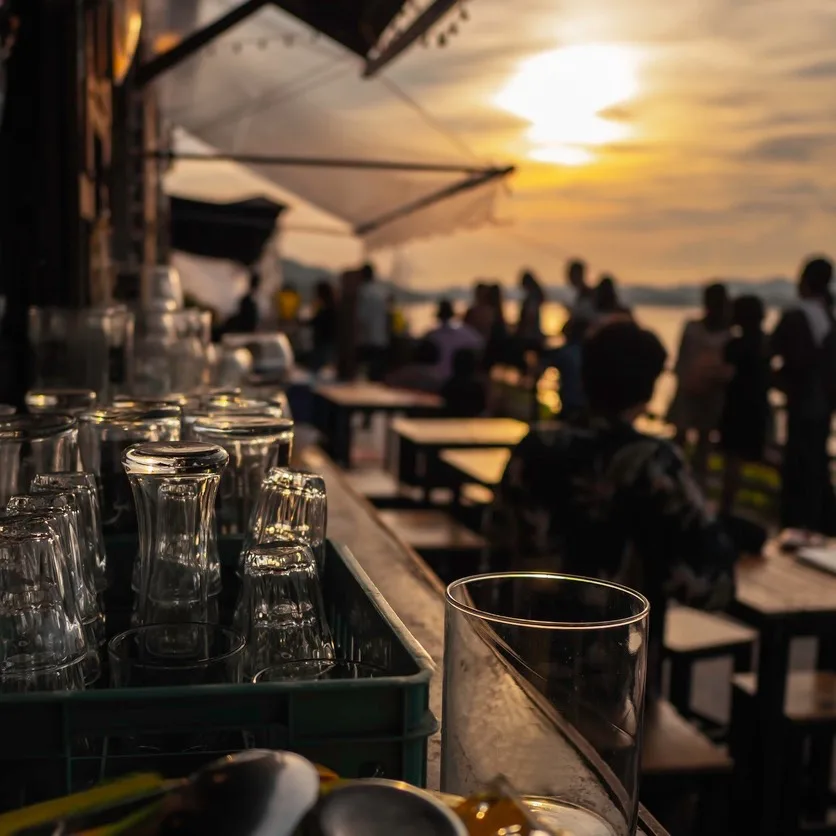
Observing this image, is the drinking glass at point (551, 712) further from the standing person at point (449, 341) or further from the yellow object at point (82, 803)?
the standing person at point (449, 341)

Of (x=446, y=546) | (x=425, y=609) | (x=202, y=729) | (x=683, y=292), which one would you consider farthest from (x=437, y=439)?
(x=683, y=292)

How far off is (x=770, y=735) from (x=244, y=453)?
1872mm

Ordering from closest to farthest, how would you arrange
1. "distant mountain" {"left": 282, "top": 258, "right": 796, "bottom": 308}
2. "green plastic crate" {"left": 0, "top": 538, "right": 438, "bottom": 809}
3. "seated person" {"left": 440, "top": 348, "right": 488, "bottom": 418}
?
"green plastic crate" {"left": 0, "top": 538, "right": 438, "bottom": 809} < "distant mountain" {"left": 282, "top": 258, "right": 796, "bottom": 308} < "seated person" {"left": 440, "top": 348, "right": 488, "bottom": 418}

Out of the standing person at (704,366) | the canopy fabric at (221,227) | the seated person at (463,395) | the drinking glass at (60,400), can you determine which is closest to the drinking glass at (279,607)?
the drinking glass at (60,400)

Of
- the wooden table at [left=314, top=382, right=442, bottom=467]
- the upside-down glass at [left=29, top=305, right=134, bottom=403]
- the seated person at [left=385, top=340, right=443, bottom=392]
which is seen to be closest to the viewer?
the upside-down glass at [left=29, top=305, right=134, bottom=403]

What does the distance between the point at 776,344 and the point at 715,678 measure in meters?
1.80

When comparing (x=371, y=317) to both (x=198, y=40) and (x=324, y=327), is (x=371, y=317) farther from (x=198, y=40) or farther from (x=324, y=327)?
(x=198, y=40)

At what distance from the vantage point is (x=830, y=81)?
20.8ft

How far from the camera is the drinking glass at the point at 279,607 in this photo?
85 cm

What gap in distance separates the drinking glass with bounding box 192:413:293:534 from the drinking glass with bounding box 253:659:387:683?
390 millimetres

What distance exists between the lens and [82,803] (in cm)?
51

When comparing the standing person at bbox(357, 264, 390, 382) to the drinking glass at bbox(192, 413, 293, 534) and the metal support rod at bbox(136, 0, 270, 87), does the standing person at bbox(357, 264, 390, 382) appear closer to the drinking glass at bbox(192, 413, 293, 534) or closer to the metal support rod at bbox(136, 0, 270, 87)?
the metal support rod at bbox(136, 0, 270, 87)

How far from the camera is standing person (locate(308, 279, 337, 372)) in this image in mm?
10391

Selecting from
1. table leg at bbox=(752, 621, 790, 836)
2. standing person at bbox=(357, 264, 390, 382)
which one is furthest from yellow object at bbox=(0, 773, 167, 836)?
standing person at bbox=(357, 264, 390, 382)
